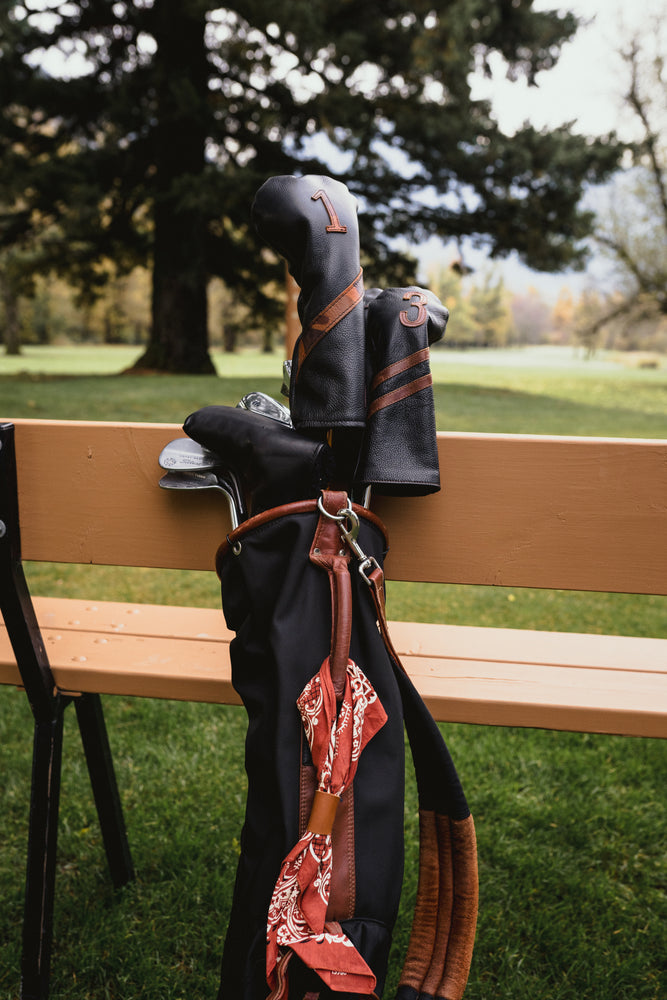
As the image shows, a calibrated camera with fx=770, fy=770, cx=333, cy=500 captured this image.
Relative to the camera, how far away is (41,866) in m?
1.57

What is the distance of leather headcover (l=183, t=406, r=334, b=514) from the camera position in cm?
123

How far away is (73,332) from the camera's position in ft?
181

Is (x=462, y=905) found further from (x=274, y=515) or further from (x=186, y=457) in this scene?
(x=186, y=457)

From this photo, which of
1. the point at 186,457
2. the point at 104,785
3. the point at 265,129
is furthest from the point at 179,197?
the point at 186,457

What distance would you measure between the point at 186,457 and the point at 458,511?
532mm

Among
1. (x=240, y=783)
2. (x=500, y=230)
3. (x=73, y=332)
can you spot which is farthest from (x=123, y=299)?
(x=240, y=783)

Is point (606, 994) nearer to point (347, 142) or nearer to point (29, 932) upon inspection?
point (29, 932)

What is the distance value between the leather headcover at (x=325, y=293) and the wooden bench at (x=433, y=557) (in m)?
0.28

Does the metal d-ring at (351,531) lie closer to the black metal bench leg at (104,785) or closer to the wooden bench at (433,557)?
the wooden bench at (433,557)

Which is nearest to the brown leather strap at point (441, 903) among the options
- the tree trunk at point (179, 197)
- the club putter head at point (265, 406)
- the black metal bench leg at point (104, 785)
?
the club putter head at point (265, 406)

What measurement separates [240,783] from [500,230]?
38.1ft

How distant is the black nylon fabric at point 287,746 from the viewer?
1135 millimetres

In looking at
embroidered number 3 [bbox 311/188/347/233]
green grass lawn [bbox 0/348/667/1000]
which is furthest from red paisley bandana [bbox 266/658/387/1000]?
green grass lawn [bbox 0/348/667/1000]

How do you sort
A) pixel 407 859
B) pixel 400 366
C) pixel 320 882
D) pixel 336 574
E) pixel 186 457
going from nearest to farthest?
pixel 320 882, pixel 336 574, pixel 400 366, pixel 186 457, pixel 407 859
